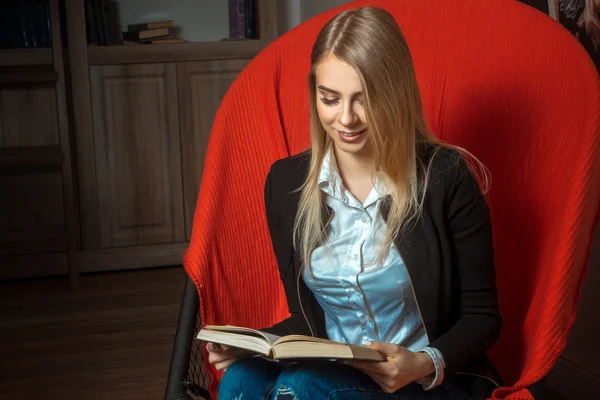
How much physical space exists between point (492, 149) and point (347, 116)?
378 mm

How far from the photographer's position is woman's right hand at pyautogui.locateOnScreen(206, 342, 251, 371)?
1.30 metres

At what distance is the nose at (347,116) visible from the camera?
1.28 m

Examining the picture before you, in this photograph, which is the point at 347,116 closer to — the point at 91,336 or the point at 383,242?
the point at 383,242

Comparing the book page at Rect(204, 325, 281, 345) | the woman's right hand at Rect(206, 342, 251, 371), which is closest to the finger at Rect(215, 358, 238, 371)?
the woman's right hand at Rect(206, 342, 251, 371)

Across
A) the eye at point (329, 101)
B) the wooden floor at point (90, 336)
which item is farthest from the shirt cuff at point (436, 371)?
the wooden floor at point (90, 336)

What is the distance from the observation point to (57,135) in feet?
11.9

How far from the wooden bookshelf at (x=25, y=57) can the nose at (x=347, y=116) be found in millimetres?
2469

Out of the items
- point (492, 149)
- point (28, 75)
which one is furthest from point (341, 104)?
point (28, 75)

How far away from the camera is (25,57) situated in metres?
3.48

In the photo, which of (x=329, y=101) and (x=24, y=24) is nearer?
(x=329, y=101)

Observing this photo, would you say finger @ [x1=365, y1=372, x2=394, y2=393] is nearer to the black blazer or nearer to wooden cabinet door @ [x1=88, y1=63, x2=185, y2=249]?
the black blazer

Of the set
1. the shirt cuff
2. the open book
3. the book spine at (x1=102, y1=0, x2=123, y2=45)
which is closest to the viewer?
the open book

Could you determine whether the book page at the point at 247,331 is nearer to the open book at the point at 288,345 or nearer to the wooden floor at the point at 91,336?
the open book at the point at 288,345

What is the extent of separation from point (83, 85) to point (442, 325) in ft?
8.29
